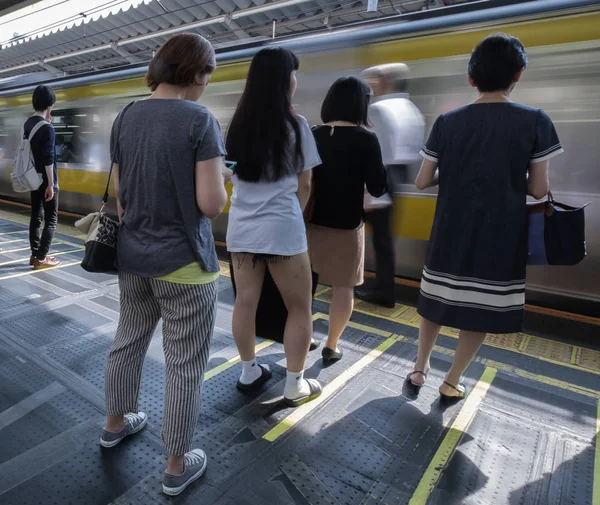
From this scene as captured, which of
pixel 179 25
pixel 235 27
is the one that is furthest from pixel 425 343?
pixel 179 25

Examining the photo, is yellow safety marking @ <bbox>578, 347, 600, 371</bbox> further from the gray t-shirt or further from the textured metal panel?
the textured metal panel

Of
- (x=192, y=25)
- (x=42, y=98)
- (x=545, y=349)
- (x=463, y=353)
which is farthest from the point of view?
(x=192, y=25)

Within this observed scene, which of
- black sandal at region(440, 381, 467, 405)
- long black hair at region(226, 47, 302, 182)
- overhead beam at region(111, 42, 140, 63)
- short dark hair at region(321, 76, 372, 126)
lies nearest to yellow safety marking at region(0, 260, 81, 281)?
long black hair at region(226, 47, 302, 182)

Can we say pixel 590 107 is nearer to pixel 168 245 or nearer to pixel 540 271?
pixel 540 271

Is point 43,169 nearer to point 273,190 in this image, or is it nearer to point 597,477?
point 273,190

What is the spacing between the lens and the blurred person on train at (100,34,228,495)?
145 centimetres

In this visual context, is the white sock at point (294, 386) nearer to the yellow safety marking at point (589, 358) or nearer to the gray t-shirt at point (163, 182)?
the gray t-shirt at point (163, 182)

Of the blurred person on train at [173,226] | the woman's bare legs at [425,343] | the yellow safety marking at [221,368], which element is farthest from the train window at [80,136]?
the woman's bare legs at [425,343]

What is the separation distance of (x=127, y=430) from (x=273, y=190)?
1222 mm

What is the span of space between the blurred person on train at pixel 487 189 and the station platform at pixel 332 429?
1.82 feet

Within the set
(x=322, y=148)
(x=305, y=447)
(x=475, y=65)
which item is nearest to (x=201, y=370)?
(x=305, y=447)

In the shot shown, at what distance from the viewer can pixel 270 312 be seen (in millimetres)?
2256

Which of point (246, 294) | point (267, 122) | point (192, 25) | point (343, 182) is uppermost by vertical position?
point (192, 25)

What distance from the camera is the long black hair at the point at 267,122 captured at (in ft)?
5.88
